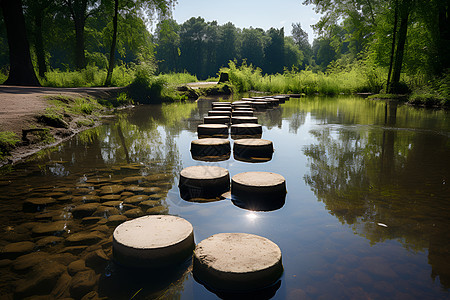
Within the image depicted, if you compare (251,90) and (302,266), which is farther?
(251,90)

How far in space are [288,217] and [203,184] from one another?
2.98 feet

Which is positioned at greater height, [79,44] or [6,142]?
[79,44]

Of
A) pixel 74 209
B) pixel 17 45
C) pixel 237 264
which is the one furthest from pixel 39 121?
pixel 17 45

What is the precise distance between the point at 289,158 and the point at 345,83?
60.8ft

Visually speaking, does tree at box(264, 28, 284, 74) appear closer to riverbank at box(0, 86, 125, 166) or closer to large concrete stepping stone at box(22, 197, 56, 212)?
riverbank at box(0, 86, 125, 166)

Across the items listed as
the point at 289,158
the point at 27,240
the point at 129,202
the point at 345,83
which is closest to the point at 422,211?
the point at 289,158

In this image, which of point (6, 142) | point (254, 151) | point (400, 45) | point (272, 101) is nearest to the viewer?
point (6, 142)

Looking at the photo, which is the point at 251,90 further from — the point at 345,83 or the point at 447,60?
the point at 447,60

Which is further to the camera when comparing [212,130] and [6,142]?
[212,130]

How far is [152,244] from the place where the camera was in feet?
6.01

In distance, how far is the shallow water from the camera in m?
1.73

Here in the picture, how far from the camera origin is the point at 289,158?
14.8ft

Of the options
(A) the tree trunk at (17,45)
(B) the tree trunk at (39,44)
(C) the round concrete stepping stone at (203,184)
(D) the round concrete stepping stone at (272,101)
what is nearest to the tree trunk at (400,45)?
(D) the round concrete stepping stone at (272,101)

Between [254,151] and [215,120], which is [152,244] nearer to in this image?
[254,151]
